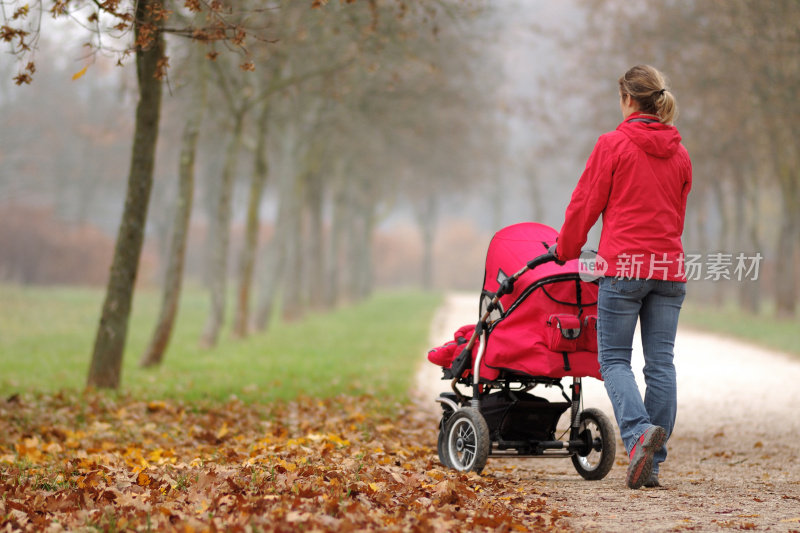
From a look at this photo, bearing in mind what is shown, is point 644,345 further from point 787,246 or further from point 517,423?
point 787,246

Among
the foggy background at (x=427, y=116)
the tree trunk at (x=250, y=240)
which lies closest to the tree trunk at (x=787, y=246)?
the foggy background at (x=427, y=116)

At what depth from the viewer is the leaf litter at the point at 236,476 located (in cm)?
375

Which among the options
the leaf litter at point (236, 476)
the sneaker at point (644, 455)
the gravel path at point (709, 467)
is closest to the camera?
the leaf litter at point (236, 476)

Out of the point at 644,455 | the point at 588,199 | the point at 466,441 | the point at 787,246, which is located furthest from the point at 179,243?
the point at 787,246

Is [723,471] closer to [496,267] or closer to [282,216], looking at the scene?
[496,267]

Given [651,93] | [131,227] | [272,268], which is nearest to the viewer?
[651,93]

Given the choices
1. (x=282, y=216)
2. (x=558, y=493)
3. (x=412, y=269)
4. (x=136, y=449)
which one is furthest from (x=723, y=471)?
(x=412, y=269)

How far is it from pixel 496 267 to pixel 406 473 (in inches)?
55.0

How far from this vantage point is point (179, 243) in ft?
42.3

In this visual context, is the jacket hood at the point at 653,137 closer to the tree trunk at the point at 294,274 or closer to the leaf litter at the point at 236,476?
the leaf litter at the point at 236,476

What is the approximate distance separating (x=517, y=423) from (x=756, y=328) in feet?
55.5

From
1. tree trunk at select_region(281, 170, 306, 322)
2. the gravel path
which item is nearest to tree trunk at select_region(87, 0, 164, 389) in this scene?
the gravel path

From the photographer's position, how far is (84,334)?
20.3 m

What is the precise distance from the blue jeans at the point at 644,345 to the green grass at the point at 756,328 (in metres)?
11.5
